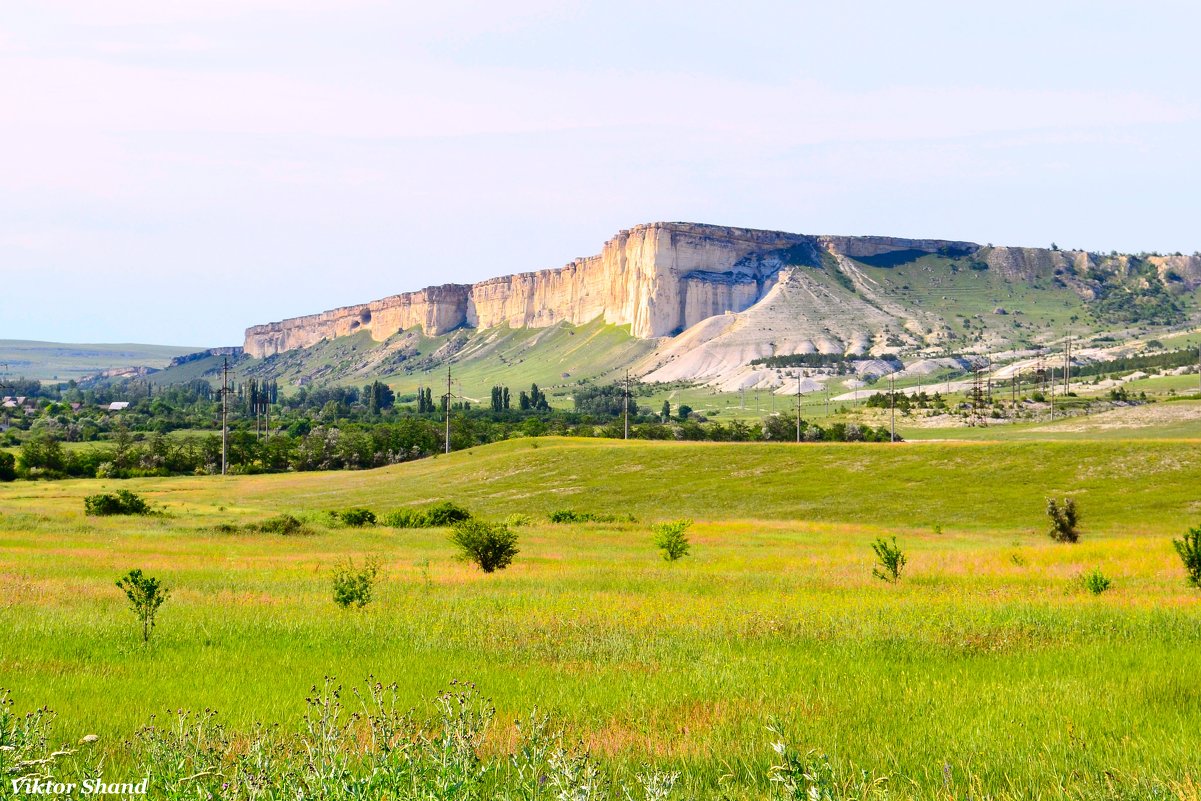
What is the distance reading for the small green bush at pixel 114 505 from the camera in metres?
53.8

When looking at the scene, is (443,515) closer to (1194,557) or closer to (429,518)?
(429,518)

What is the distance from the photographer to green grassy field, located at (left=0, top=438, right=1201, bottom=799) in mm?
8180

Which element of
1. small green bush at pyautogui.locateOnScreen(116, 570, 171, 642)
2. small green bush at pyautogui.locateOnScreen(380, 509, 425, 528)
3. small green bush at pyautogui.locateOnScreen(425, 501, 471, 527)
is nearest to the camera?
small green bush at pyautogui.locateOnScreen(116, 570, 171, 642)

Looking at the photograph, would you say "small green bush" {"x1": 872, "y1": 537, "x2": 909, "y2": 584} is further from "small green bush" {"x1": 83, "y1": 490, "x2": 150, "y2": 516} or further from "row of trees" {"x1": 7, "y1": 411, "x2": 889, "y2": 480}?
"row of trees" {"x1": 7, "y1": 411, "x2": 889, "y2": 480}

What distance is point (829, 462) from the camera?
73.8 metres

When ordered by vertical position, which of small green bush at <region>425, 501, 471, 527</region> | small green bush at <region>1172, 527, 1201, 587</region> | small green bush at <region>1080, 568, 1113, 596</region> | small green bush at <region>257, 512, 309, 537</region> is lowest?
small green bush at <region>425, 501, 471, 527</region>

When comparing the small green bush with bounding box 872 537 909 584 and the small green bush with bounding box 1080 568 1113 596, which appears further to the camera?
the small green bush with bounding box 872 537 909 584

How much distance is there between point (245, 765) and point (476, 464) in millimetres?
84803

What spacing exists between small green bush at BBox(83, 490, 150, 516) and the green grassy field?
43.2 ft

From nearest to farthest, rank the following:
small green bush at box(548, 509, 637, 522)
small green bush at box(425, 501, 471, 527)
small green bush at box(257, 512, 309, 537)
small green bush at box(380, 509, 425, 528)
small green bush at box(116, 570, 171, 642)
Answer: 1. small green bush at box(116, 570, 171, 642)
2. small green bush at box(257, 512, 309, 537)
3. small green bush at box(425, 501, 471, 527)
4. small green bush at box(380, 509, 425, 528)
5. small green bush at box(548, 509, 637, 522)

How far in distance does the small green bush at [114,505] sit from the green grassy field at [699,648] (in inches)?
519

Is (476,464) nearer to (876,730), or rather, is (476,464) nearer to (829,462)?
(829,462)

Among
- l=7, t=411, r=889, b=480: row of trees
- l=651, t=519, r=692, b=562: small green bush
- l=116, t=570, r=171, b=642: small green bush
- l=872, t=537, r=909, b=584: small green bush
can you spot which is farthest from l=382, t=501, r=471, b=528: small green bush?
l=7, t=411, r=889, b=480: row of trees

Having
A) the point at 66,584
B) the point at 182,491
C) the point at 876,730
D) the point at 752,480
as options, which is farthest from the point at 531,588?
the point at 182,491
